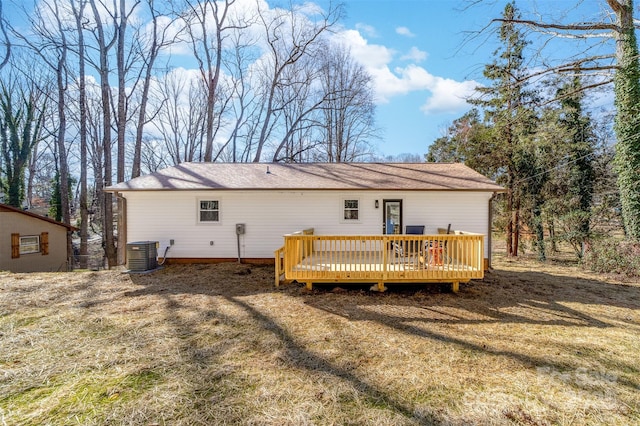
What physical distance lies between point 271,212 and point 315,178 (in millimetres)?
1888

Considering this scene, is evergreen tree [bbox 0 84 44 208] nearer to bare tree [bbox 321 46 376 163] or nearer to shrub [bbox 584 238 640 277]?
bare tree [bbox 321 46 376 163]

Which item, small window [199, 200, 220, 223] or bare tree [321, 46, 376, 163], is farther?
bare tree [321, 46, 376, 163]

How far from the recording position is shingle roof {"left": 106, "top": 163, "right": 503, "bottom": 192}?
359 inches

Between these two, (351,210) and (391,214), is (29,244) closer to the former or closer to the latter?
(351,210)

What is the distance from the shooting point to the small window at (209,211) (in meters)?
9.51

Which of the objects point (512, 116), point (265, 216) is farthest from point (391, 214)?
point (512, 116)

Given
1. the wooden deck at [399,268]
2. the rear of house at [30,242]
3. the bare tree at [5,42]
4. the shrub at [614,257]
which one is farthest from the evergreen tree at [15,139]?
the shrub at [614,257]

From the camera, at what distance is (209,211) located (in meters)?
9.53

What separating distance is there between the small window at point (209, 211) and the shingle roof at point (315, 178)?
23.5 inches

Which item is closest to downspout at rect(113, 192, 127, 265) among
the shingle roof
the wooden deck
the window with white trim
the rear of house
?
the shingle roof

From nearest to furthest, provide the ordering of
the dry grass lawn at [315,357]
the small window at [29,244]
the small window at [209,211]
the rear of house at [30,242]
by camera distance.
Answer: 1. the dry grass lawn at [315,357]
2. the small window at [209,211]
3. the rear of house at [30,242]
4. the small window at [29,244]

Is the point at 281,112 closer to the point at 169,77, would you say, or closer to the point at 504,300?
the point at 169,77

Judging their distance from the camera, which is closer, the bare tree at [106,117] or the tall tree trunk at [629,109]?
the tall tree trunk at [629,109]

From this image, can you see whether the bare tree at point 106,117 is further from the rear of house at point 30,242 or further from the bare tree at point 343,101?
the bare tree at point 343,101
